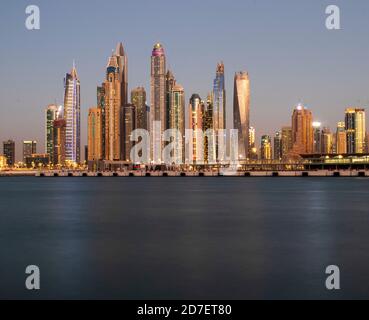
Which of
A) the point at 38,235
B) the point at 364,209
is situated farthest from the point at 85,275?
the point at 364,209

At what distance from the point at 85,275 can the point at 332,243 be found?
13.9 metres

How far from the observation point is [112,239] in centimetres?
2858

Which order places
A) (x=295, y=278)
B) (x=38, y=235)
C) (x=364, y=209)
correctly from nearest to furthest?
(x=295, y=278) → (x=38, y=235) → (x=364, y=209)

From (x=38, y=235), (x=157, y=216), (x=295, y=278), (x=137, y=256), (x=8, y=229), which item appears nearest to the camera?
(x=295, y=278)

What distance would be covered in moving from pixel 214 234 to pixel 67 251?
9532mm

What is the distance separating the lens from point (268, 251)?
24.3m

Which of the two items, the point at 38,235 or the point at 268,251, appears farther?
the point at 38,235
